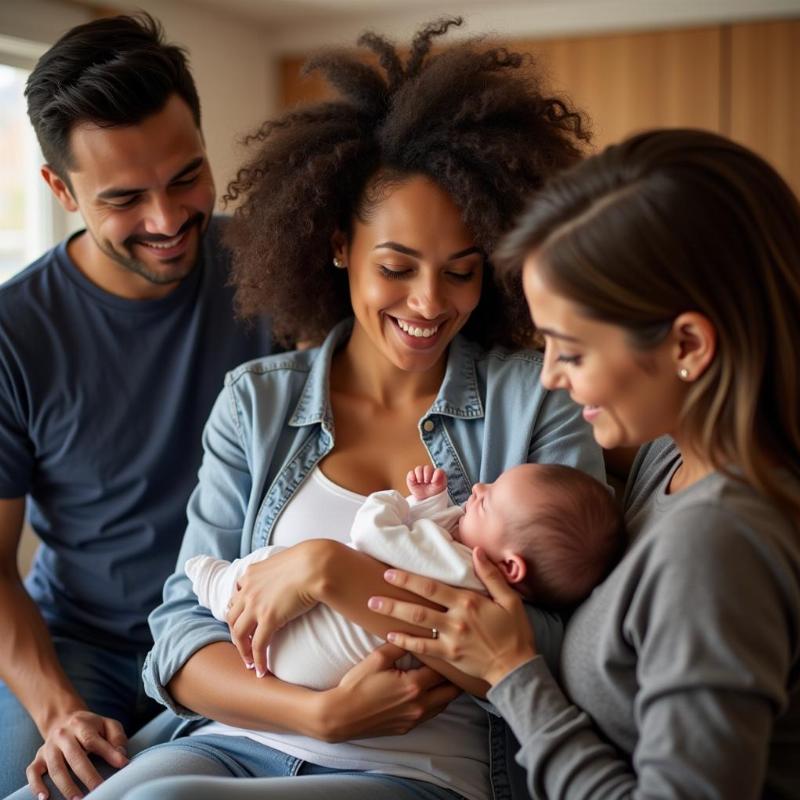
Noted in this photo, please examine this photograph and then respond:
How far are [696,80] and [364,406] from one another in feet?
11.5

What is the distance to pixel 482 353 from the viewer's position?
1899mm

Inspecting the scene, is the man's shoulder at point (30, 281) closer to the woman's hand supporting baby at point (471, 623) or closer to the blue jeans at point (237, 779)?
the blue jeans at point (237, 779)

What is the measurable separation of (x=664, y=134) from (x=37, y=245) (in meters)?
3.38

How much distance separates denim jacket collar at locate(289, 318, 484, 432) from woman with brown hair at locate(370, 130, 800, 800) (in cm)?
50

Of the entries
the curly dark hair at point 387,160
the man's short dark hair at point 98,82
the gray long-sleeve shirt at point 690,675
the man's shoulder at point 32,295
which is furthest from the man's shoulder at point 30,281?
the gray long-sleeve shirt at point 690,675

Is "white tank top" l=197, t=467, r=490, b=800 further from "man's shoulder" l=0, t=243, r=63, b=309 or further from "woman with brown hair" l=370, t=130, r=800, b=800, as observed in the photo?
"man's shoulder" l=0, t=243, r=63, b=309

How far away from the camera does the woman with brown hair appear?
3.52 ft

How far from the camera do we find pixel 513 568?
1446 millimetres

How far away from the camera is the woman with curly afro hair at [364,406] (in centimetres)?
147

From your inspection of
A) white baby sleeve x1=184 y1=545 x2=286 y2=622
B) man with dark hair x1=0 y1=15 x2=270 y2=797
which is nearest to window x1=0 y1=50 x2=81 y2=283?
man with dark hair x1=0 y1=15 x2=270 y2=797

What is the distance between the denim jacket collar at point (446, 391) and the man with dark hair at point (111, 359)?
0.40 metres

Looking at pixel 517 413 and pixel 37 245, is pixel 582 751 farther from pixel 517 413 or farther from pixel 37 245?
pixel 37 245

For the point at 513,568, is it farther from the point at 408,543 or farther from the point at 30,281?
the point at 30,281

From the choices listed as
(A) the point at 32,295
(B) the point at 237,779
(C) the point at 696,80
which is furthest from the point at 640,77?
(B) the point at 237,779
